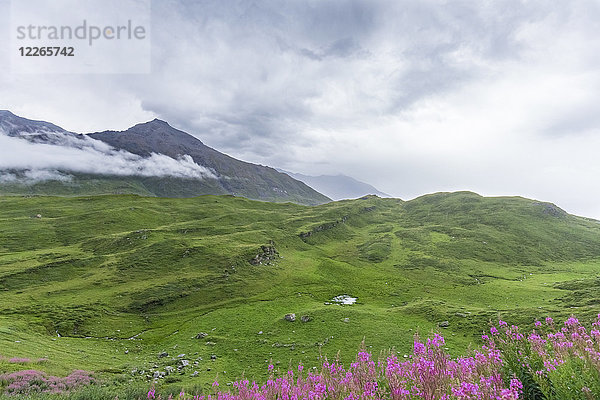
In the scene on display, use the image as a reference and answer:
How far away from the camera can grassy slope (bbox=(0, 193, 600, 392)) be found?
35219 millimetres

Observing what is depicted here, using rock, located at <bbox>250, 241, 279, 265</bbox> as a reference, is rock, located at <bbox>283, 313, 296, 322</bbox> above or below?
below

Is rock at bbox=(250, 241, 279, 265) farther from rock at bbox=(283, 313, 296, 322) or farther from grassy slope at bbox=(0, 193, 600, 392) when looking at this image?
rock at bbox=(283, 313, 296, 322)

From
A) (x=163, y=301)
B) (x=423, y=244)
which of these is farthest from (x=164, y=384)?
(x=423, y=244)

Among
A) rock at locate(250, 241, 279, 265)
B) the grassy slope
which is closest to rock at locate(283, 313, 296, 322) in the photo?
the grassy slope

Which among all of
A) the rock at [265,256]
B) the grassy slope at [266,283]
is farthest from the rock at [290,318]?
the rock at [265,256]

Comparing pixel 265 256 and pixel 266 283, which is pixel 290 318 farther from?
pixel 265 256

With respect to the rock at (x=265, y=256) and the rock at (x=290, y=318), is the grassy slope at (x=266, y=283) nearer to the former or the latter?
the rock at (x=290, y=318)

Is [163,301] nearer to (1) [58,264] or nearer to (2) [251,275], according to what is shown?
(2) [251,275]

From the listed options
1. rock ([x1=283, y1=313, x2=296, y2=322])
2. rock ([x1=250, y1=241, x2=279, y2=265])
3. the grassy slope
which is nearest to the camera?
the grassy slope

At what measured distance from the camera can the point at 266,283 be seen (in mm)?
64875

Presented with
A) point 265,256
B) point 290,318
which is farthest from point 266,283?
point 290,318

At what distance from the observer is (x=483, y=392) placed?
398 centimetres

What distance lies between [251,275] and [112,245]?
49.6m

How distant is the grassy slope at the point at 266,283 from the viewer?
3522 centimetres
